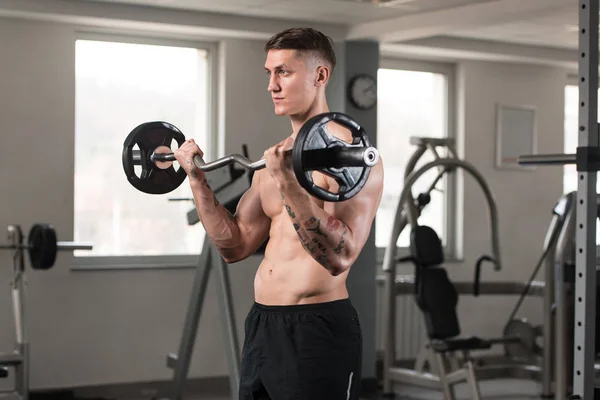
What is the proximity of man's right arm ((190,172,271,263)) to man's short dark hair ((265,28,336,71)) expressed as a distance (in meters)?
0.38

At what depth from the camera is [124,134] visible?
5500mm

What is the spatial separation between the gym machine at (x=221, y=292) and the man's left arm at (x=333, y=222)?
7.03 ft

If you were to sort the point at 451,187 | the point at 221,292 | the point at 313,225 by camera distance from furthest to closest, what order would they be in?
the point at 451,187 < the point at 221,292 < the point at 313,225

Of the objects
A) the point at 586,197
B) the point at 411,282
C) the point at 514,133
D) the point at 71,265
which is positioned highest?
the point at 514,133

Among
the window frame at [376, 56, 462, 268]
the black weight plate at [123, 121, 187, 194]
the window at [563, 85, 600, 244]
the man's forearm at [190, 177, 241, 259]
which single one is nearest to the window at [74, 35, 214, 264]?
the window frame at [376, 56, 462, 268]

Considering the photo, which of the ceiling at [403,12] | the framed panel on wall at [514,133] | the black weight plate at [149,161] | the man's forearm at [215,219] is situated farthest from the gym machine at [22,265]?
the framed panel on wall at [514,133]

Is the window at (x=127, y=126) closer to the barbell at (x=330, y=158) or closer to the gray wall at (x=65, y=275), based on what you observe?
the gray wall at (x=65, y=275)

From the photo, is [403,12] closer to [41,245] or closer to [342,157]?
[41,245]

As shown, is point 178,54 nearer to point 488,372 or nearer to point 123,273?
point 123,273

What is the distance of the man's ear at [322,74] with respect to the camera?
217 centimetres

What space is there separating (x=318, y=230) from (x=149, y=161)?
620 millimetres

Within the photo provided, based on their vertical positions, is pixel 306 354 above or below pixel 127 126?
below

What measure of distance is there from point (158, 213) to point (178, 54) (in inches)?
37.6

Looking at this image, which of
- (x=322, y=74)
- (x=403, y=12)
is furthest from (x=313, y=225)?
→ (x=403, y=12)
